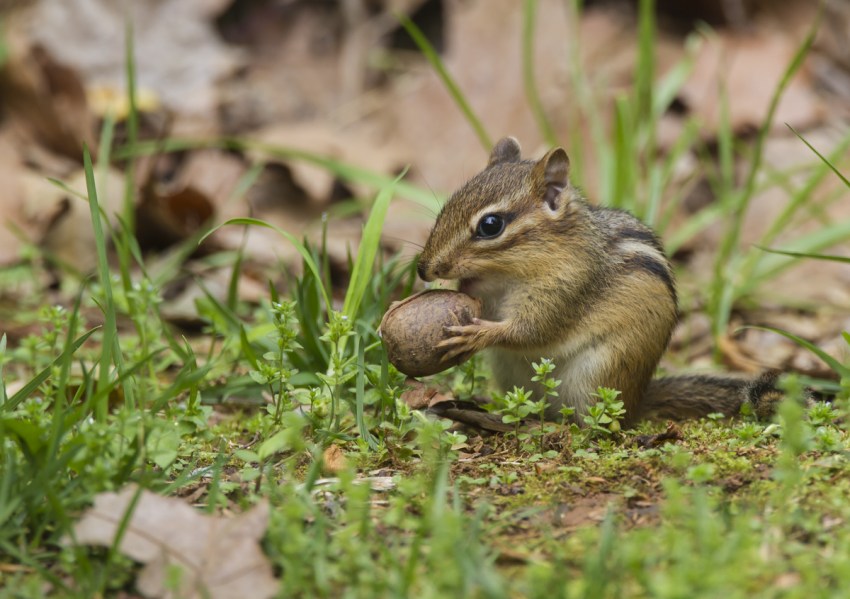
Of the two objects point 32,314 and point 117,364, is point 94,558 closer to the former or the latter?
point 117,364

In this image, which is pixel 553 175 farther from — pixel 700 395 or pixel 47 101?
pixel 47 101

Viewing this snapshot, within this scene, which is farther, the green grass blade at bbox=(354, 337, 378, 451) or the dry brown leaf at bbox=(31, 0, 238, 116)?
the dry brown leaf at bbox=(31, 0, 238, 116)

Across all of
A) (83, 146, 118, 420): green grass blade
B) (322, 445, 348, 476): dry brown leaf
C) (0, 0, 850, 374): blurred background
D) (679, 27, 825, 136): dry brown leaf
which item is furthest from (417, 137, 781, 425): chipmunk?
(679, 27, 825, 136): dry brown leaf

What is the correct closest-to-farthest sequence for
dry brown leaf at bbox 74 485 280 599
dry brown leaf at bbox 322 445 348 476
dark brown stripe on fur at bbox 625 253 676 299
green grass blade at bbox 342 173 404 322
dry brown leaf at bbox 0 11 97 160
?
dry brown leaf at bbox 74 485 280 599 < dry brown leaf at bbox 322 445 348 476 < green grass blade at bbox 342 173 404 322 < dark brown stripe on fur at bbox 625 253 676 299 < dry brown leaf at bbox 0 11 97 160

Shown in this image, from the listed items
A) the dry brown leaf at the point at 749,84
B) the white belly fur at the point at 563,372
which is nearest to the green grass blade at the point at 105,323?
the white belly fur at the point at 563,372

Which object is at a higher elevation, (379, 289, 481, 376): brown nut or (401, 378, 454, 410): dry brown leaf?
(379, 289, 481, 376): brown nut

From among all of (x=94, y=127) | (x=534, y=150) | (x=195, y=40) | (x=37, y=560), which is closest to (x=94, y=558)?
(x=37, y=560)

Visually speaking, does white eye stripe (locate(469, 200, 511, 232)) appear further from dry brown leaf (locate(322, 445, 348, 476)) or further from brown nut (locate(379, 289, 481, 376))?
dry brown leaf (locate(322, 445, 348, 476))
